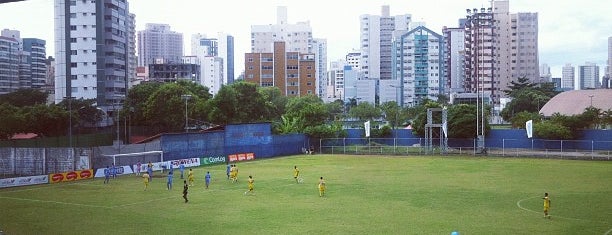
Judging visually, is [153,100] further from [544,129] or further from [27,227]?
[27,227]

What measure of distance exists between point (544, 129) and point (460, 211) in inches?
2021

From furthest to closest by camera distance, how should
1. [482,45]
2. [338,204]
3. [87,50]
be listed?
[482,45]
[87,50]
[338,204]

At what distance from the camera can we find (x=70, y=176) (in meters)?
52.7

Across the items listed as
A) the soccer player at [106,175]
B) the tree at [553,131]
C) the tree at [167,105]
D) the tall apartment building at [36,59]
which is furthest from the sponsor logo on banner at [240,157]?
the tall apartment building at [36,59]

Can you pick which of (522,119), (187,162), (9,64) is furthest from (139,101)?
(9,64)

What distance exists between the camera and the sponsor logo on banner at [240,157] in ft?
236

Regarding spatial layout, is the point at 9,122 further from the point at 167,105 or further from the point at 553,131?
the point at 553,131

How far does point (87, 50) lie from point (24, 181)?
239 feet

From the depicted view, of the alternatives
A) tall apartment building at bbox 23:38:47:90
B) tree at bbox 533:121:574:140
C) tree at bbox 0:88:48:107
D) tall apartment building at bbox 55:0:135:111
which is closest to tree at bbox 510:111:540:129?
tree at bbox 533:121:574:140

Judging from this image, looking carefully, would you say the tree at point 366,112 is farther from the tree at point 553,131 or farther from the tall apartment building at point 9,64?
the tall apartment building at point 9,64

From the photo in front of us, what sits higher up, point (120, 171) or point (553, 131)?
point (553, 131)

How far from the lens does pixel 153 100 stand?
9875 centimetres

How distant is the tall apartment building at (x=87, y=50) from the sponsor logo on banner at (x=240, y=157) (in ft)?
169

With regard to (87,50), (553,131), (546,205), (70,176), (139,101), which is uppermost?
(87,50)
